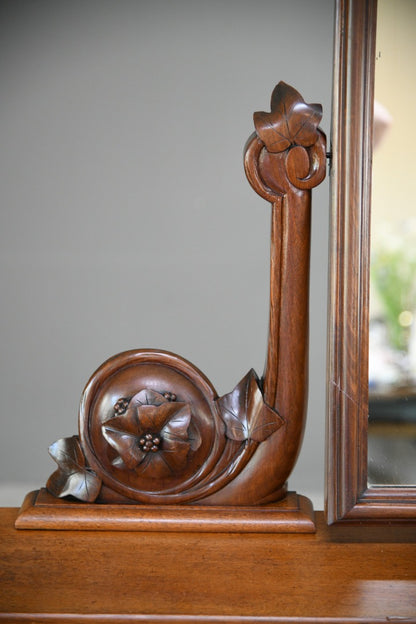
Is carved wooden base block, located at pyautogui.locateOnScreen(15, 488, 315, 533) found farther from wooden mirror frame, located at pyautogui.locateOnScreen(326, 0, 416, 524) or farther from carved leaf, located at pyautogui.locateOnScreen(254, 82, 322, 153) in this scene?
carved leaf, located at pyautogui.locateOnScreen(254, 82, 322, 153)

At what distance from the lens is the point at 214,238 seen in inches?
66.9

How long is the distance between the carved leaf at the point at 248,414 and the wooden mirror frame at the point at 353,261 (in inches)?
1.9

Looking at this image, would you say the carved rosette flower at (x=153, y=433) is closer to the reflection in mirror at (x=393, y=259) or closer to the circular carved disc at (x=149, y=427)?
the circular carved disc at (x=149, y=427)

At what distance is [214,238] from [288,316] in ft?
3.75

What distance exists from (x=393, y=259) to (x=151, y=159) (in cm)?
122

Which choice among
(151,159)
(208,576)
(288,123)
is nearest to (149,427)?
(208,576)

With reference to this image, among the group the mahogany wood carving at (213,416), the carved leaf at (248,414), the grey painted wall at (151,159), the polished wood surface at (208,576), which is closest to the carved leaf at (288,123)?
the mahogany wood carving at (213,416)

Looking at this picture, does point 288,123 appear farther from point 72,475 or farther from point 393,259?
point 72,475

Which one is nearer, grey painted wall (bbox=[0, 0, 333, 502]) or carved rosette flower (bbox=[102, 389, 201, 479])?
carved rosette flower (bbox=[102, 389, 201, 479])

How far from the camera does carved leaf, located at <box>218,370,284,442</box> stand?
0.57m

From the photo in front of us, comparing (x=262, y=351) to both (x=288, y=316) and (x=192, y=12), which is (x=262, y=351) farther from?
(x=288, y=316)

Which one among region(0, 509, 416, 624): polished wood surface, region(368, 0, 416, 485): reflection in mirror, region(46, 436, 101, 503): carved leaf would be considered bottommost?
region(0, 509, 416, 624): polished wood surface

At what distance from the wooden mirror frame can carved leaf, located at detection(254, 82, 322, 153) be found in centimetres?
2

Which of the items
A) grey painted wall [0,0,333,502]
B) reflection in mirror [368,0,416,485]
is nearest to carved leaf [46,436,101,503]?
reflection in mirror [368,0,416,485]
